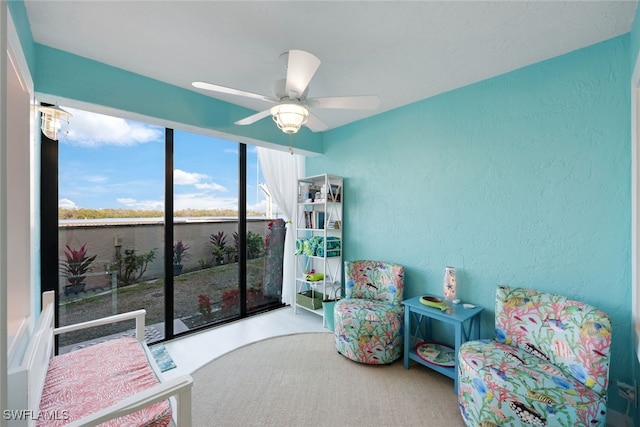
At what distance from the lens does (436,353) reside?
2277mm

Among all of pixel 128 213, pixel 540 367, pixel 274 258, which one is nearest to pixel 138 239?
pixel 128 213

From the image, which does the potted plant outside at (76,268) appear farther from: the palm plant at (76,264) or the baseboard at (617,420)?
the baseboard at (617,420)

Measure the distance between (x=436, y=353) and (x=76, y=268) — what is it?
3.18 metres

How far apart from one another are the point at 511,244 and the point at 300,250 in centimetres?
224

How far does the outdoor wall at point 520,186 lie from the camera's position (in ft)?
5.60

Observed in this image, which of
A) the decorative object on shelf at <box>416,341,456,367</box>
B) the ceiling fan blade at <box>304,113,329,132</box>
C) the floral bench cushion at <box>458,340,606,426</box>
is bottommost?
the decorative object on shelf at <box>416,341,456,367</box>

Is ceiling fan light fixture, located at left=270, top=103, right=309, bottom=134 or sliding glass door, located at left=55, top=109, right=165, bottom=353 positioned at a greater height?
ceiling fan light fixture, located at left=270, top=103, right=309, bottom=134

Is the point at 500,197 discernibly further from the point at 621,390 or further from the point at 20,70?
the point at 20,70

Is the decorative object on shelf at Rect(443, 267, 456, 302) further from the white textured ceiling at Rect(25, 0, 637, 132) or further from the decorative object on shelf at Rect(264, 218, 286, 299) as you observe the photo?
the decorative object on shelf at Rect(264, 218, 286, 299)

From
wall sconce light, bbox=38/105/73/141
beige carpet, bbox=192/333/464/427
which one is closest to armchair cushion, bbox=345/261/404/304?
beige carpet, bbox=192/333/464/427

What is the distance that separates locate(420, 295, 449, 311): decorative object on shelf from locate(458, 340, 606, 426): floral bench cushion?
0.43m

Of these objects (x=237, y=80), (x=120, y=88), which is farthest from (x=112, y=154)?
(x=237, y=80)

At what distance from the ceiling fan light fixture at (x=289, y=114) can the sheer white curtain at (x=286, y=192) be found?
1792 millimetres

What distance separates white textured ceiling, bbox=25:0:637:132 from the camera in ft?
4.74
